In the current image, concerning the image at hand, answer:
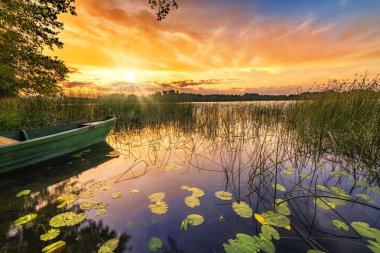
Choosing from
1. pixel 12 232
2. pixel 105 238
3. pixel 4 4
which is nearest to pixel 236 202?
pixel 105 238

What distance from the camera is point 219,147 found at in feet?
20.3

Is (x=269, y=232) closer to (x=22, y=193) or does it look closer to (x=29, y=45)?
(x=22, y=193)

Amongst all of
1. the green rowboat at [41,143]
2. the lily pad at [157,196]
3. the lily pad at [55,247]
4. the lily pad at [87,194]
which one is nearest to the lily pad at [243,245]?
the lily pad at [157,196]

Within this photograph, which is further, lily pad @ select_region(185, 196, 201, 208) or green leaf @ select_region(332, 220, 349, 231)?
lily pad @ select_region(185, 196, 201, 208)

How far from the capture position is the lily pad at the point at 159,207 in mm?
2732

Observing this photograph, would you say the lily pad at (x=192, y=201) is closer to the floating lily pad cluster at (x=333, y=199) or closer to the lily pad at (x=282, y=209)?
the lily pad at (x=282, y=209)

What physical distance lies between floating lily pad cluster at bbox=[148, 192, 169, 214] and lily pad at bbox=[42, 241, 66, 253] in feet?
3.42

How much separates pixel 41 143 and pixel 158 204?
351 centimetres

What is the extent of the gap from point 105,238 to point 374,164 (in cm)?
506

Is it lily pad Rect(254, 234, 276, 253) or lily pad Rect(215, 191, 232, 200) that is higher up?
lily pad Rect(254, 234, 276, 253)

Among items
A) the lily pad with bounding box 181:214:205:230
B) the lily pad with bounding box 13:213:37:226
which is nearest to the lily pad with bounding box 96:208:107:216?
the lily pad with bounding box 13:213:37:226

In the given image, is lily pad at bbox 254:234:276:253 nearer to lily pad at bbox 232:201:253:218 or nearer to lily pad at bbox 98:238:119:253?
lily pad at bbox 232:201:253:218

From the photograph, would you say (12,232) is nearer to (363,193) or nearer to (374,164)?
(363,193)

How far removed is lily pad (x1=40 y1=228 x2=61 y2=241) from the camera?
2.15 m
